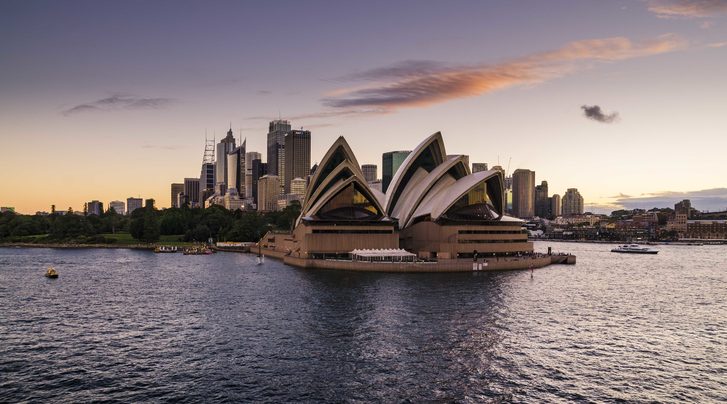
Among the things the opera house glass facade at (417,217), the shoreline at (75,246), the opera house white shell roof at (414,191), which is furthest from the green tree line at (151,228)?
the opera house white shell roof at (414,191)

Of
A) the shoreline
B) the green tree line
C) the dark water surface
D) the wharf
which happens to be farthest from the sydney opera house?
the shoreline

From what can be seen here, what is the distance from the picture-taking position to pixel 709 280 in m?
74.2

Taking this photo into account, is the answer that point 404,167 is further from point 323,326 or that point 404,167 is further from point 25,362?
point 25,362

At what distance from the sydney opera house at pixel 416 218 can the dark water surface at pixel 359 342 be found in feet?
77.0

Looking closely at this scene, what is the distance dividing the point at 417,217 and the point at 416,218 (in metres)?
0.73

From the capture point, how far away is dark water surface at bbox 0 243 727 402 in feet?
86.5

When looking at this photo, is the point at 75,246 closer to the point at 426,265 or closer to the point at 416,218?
the point at 416,218

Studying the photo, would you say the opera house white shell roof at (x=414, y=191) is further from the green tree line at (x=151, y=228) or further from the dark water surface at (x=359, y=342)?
the green tree line at (x=151, y=228)

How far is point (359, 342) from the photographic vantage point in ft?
113

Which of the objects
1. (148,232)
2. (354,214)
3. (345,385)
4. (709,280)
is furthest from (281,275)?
(148,232)

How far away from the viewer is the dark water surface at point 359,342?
26.4 metres

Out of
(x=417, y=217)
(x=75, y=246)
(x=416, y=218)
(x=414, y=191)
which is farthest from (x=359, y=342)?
(x=75, y=246)

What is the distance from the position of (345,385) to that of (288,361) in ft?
16.4

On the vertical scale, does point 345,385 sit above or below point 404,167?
below
